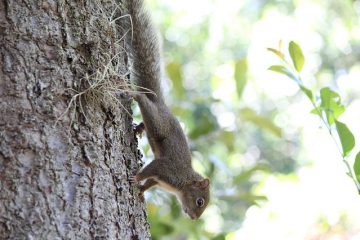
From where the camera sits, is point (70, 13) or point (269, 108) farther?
point (269, 108)

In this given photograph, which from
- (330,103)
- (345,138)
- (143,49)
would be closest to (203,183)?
(143,49)

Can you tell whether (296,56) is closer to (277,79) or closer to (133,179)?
(133,179)

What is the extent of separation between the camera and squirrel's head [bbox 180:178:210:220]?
2.67m

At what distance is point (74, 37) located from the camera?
1650mm

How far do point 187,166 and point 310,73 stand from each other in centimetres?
525

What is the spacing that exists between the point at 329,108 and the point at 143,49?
2.70 feet

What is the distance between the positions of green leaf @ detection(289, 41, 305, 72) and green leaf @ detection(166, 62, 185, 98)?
1190mm

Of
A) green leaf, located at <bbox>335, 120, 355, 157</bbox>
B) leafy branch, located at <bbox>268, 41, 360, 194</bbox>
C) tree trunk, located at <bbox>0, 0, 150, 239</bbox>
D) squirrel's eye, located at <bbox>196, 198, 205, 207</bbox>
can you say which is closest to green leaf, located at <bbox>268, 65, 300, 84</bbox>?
leafy branch, located at <bbox>268, 41, 360, 194</bbox>

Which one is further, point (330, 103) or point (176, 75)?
point (176, 75)

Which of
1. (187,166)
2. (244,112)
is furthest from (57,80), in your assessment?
(244,112)

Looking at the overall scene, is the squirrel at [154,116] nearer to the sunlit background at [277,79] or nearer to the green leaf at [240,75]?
the green leaf at [240,75]

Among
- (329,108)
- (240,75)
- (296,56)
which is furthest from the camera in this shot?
(240,75)

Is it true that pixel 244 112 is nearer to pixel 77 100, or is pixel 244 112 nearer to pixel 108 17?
pixel 108 17

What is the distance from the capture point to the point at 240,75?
282cm
